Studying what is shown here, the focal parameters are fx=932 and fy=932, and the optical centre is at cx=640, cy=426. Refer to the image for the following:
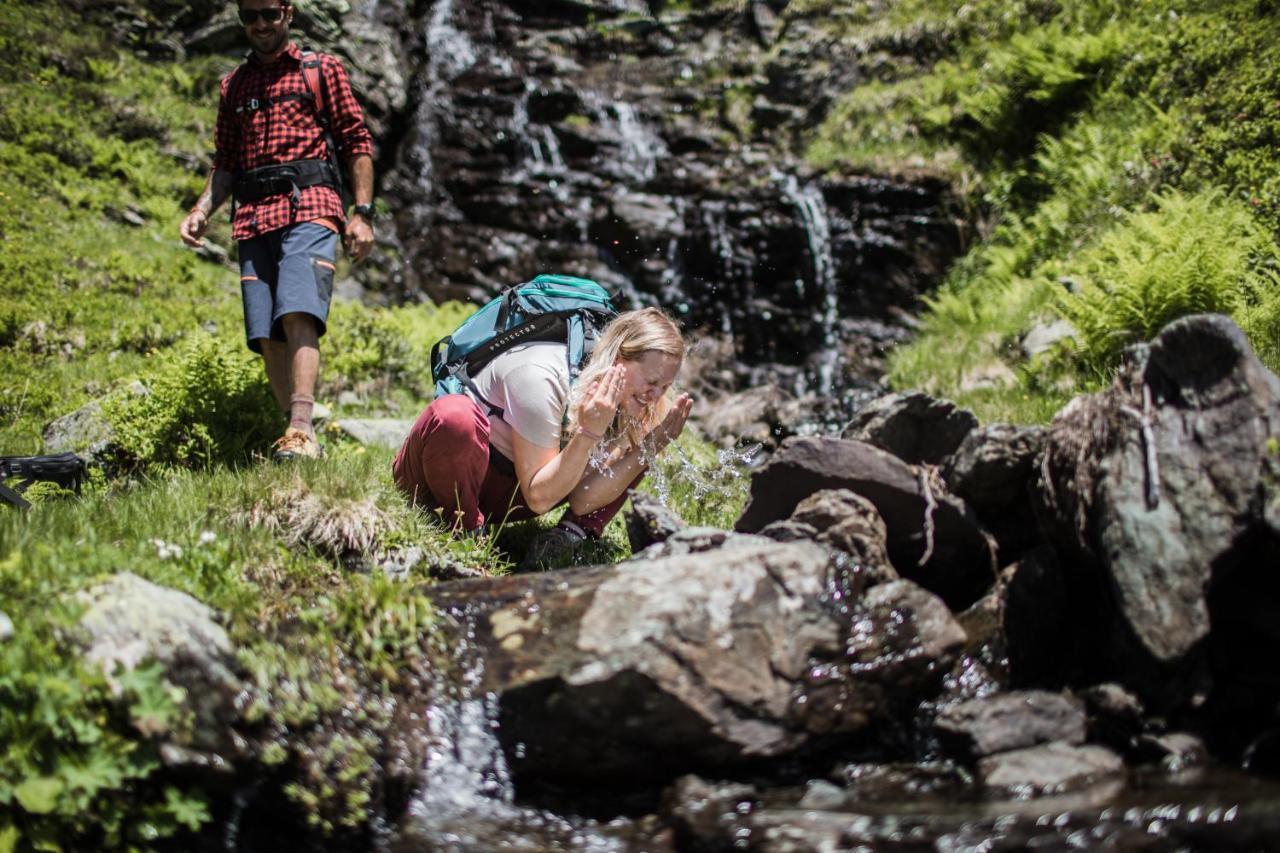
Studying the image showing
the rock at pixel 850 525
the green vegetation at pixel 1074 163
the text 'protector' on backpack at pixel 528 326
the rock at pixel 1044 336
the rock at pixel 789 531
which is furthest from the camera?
the rock at pixel 1044 336

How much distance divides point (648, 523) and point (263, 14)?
4.27 metres

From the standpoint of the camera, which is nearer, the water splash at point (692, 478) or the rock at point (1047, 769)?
the rock at point (1047, 769)

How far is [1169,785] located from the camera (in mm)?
3215

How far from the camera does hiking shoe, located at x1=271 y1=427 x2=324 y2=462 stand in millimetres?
5617

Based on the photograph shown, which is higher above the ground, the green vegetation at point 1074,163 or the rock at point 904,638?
the green vegetation at point 1074,163

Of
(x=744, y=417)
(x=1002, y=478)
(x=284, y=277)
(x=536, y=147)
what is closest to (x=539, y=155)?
(x=536, y=147)

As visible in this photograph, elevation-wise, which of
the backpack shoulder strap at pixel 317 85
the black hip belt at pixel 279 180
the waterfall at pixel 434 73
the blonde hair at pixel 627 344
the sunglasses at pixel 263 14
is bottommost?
the blonde hair at pixel 627 344

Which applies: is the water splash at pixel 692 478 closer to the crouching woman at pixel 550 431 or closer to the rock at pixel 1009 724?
the crouching woman at pixel 550 431

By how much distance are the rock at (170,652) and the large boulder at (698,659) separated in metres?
0.96

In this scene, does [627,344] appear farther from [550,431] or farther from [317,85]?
[317,85]

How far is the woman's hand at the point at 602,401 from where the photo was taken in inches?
182

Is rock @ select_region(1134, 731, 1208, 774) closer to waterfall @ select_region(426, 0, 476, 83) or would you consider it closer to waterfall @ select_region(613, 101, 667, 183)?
waterfall @ select_region(613, 101, 667, 183)

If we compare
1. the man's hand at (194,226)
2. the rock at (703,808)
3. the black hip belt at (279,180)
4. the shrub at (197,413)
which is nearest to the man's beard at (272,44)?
the black hip belt at (279,180)

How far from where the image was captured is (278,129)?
637 cm
